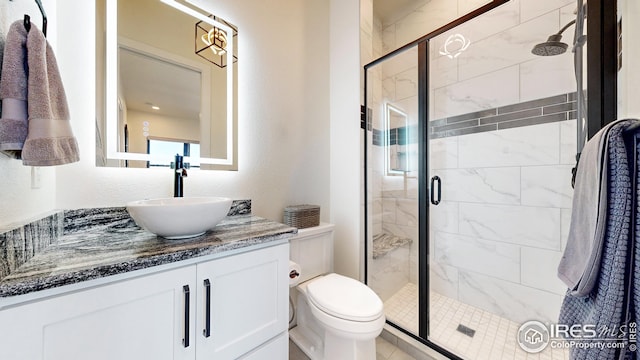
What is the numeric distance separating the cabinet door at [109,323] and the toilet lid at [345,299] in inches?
24.6

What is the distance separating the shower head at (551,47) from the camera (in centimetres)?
153

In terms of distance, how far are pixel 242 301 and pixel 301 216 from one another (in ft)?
2.46

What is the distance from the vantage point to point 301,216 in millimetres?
1558

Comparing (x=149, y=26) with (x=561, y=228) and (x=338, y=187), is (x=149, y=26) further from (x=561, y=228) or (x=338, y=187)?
(x=561, y=228)

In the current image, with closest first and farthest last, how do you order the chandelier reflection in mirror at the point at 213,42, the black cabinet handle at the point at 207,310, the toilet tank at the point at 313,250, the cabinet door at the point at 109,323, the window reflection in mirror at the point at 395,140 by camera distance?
the cabinet door at the point at 109,323 < the black cabinet handle at the point at 207,310 < the chandelier reflection in mirror at the point at 213,42 < the toilet tank at the point at 313,250 < the window reflection in mirror at the point at 395,140

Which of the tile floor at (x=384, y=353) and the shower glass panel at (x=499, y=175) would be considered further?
Answer: the shower glass panel at (x=499, y=175)

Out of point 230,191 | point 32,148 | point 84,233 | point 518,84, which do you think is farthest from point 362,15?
point 84,233

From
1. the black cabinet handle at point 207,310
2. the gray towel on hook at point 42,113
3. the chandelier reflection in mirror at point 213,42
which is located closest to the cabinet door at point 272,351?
the black cabinet handle at point 207,310

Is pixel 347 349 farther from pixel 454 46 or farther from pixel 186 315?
pixel 454 46

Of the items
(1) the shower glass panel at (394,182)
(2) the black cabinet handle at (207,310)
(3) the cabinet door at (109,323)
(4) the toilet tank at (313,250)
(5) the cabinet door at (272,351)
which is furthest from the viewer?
(1) the shower glass panel at (394,182)

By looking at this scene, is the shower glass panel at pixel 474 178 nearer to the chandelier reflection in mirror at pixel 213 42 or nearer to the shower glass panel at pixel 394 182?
the shower glass panel at pixel 394 182

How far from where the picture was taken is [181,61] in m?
1.31

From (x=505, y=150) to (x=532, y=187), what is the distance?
33 centimetres

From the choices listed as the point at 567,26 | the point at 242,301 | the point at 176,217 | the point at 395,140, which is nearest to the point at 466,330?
the point at 395,140
